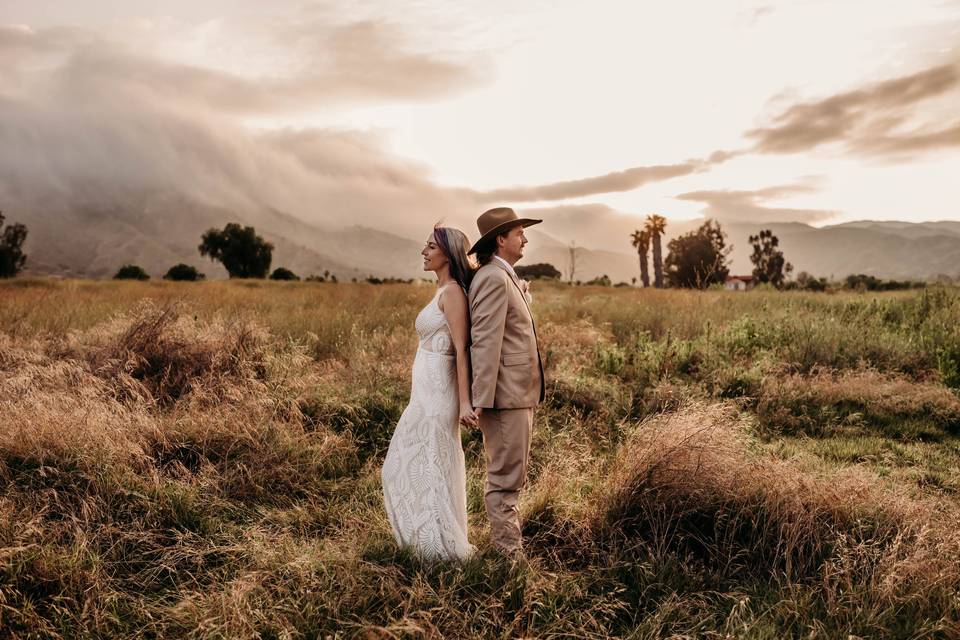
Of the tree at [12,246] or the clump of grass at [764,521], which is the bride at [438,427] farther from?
the tree at [12,246]

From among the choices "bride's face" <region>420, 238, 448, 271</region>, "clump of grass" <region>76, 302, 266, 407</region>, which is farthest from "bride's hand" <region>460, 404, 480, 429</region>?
"clump of grass" <region>76, 302, 266, 407</region>

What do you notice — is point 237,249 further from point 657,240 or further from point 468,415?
point 468,415

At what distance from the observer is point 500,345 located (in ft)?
12.0

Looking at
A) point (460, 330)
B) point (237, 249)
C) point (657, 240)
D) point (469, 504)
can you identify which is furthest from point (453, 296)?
point (237, 249)

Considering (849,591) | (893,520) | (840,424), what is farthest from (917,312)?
(849,591)

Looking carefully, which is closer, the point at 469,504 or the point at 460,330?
the point at 460,330

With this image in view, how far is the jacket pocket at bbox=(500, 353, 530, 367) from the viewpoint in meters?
3.74

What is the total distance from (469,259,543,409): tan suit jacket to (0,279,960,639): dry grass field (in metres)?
0.98

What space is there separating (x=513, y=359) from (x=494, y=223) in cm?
87

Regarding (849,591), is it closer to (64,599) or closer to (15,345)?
(64,599)

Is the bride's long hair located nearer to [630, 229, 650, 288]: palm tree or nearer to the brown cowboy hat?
the brown cowboy hat

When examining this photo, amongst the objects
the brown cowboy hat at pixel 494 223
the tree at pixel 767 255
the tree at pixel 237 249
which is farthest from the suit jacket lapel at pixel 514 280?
the tree at pixel 237 249

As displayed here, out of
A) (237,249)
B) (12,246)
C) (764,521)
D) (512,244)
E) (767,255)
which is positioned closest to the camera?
(512,244)

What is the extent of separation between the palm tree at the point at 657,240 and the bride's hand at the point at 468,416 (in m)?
48.2
